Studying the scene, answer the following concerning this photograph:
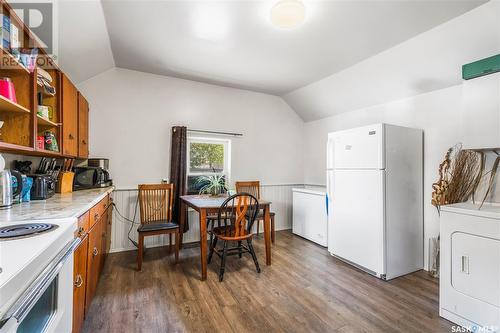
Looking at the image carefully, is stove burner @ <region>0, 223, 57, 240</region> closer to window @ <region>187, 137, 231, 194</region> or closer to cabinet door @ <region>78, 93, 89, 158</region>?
cabinet door @ <region>78, 93, 89, 158</region>

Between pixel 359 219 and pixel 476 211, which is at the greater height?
pixel 476 211

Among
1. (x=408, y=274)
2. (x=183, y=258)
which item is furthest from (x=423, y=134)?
(x=183, y=258)

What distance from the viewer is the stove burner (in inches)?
36.6

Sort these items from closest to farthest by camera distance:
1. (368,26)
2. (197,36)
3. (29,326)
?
(29,326) < (368,26) < (197,36)

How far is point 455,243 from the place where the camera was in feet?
6.03

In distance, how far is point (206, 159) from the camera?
12.7ft

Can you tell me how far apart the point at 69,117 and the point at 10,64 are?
0.83 m

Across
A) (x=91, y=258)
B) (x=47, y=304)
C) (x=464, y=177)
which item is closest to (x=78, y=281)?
(x=91, y=258)

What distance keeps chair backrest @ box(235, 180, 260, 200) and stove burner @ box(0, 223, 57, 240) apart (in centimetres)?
267

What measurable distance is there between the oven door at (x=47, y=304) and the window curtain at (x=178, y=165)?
228 cm

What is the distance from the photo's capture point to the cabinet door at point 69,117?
85.0 inches

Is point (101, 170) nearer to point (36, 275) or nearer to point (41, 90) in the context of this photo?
point (41, 90)

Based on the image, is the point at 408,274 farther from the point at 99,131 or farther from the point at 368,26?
the point at 99,131

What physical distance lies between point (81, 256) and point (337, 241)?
264 centimetres
